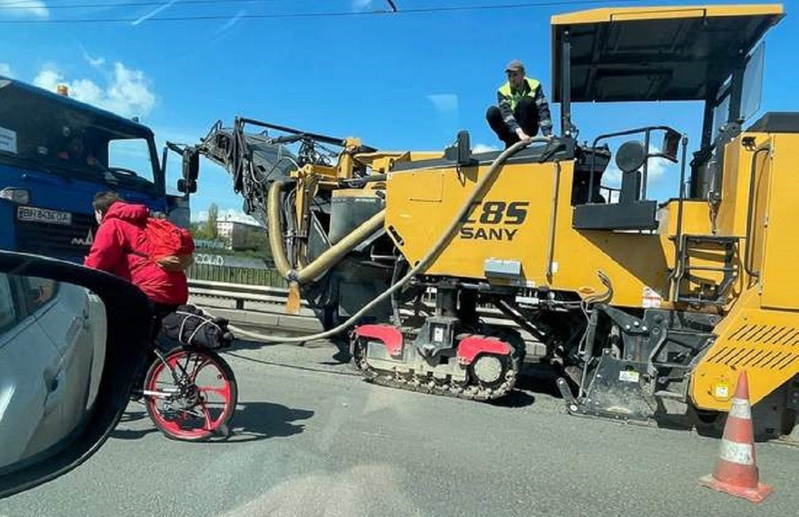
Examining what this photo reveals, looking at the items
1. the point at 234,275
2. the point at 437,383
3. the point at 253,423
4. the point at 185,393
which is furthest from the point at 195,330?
the point at 234,275

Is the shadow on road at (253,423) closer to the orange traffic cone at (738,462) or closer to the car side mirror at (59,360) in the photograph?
the car side mirror at (59,360)

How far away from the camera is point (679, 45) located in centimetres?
610

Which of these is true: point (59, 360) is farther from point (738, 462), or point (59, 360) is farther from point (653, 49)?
point (653, 49)

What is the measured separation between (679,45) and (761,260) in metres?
2.23

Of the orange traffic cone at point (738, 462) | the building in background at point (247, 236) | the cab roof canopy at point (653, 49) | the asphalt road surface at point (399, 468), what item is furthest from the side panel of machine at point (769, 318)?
the building in background at point (247, 236)

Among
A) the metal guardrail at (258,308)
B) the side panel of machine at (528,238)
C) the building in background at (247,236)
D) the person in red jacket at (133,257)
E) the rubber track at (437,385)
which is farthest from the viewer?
the metal guardrail at (258,308)

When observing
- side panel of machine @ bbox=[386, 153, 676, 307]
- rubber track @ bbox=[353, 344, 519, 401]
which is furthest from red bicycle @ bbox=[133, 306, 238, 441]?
side panel of machine @ bbox=[386, 153, 676, 307]

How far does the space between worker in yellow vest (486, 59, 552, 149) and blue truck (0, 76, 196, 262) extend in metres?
4.90

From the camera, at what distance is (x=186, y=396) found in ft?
15.6

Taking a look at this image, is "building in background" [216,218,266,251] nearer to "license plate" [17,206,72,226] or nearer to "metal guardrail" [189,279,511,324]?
"metal guardrail" [189,279,511,324]

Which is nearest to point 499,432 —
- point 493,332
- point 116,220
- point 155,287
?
point 493,332

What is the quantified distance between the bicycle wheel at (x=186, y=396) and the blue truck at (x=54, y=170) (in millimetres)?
3318

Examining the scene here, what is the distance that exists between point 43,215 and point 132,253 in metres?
3.15

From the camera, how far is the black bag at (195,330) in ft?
15.7
